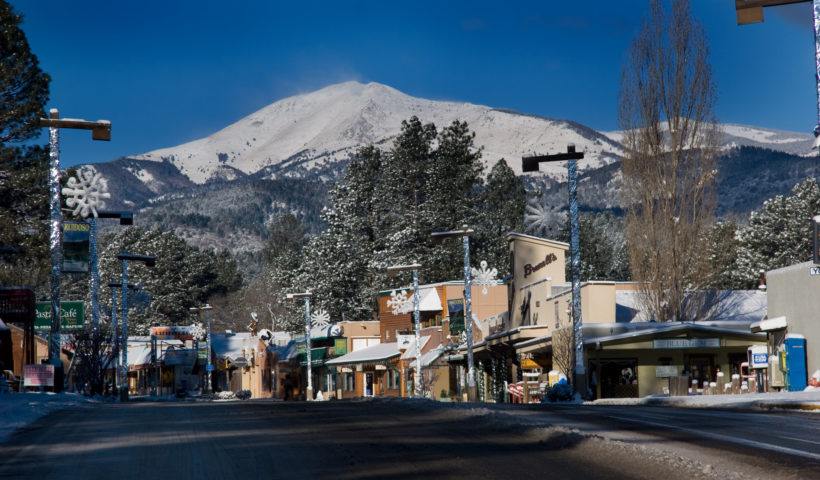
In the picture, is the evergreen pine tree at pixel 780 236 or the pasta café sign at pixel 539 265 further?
the evergreen pine tree at pixel 780 236

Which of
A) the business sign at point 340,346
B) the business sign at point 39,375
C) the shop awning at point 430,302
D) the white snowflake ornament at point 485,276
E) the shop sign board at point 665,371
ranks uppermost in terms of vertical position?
the white snowflake ornament at point 485,276

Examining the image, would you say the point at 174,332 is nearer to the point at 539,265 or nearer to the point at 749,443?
the point at 539,265

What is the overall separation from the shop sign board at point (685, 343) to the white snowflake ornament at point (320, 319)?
161 feet

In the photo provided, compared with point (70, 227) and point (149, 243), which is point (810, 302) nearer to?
point (70, 227)

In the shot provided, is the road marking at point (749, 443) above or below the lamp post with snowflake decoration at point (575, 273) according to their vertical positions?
below

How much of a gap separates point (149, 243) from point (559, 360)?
84.4m

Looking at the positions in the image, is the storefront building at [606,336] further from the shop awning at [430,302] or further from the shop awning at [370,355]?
the shop awning at [430,302]

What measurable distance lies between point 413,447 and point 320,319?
74.3 metres

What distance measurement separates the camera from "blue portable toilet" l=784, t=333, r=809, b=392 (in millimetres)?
33094

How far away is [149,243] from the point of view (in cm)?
11694

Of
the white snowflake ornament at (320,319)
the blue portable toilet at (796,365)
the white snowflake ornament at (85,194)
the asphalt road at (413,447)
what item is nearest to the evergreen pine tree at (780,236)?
the white snowflake ornament at (320,319)

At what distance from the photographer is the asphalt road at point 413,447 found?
1070cm

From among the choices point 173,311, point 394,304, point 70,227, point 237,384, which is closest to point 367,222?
point 394,304

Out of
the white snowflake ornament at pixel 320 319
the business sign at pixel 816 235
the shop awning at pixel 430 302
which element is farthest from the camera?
the white snowflake ornament at pixel 320 319
